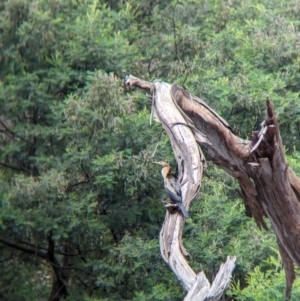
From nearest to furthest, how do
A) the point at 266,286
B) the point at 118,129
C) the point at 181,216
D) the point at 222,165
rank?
the point at 181,216 → the point at 222,165 → the point at 266,286 → the point at 118,129

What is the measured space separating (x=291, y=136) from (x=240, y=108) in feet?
1.91

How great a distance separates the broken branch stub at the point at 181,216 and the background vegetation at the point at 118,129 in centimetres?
358

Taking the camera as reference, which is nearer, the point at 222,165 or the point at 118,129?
the point at 222,165

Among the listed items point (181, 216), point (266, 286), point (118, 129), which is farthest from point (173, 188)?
point (118, 129)

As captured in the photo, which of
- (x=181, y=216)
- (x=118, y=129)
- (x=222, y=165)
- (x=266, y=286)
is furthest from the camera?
(x=118, y=129)

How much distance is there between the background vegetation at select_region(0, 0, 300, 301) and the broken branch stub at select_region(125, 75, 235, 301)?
3582 mm

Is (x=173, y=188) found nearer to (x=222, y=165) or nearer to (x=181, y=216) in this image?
(x=181, y=216)

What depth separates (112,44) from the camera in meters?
10.2

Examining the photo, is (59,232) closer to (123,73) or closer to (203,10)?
(123,73)

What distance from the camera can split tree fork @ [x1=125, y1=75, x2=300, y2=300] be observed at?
3.91 m

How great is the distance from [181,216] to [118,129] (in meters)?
5.33

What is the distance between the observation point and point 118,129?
922 centimetres

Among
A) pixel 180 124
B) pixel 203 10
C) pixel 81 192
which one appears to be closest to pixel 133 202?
pixel 81 192

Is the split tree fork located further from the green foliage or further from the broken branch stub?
the green foliage
